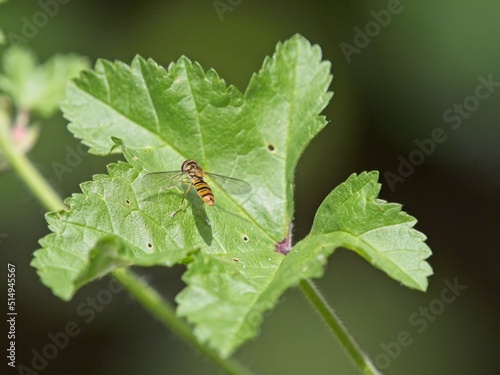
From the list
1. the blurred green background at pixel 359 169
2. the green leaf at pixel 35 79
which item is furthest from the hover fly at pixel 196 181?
the blurred green background at pixel 359 169

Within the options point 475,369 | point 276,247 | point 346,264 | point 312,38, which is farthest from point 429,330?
point 276,247

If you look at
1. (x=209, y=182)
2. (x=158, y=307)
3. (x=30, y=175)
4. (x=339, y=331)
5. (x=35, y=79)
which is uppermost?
(x=35, y=79)

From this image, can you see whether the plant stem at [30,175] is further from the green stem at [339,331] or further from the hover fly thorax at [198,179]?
the green stem at [339,331]

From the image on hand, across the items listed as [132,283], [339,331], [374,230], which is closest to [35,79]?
[132,283]

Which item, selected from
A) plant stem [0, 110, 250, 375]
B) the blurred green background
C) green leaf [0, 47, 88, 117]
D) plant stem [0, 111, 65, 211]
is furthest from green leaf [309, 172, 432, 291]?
the blurred green background

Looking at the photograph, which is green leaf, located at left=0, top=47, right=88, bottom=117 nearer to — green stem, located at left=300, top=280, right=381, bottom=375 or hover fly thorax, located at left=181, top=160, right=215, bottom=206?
hover fly thorax, located at left=181, top=160, right=215, bottom=206

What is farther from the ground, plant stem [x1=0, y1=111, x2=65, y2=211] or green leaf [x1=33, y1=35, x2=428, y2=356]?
plant stem [x1=0, y1=111, x2=65, y2=211]

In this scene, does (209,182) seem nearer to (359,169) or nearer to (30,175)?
(30,175)
